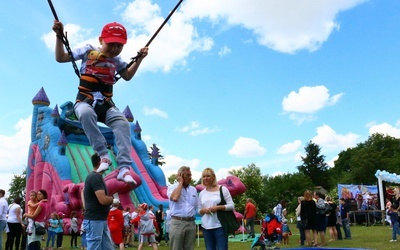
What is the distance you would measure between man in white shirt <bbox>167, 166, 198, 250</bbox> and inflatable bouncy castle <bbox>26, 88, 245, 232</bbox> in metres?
11.5

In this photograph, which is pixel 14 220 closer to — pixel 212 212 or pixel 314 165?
pixel 212 212

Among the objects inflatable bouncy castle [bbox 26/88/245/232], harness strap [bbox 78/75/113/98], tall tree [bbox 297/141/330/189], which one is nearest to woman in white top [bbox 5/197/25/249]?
harness strap [bbox 78/75/113/98]

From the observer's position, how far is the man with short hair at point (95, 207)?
177 inches

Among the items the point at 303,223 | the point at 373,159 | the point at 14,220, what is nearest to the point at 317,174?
the point at 373,159

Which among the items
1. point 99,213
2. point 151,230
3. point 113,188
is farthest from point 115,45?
point 113,188

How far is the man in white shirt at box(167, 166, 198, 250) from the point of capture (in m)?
5.95

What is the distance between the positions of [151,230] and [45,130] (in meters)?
10.7

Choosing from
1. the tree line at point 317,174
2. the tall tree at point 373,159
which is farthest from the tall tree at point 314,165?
the tall tree at point 373,159

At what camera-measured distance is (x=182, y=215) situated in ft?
19.6

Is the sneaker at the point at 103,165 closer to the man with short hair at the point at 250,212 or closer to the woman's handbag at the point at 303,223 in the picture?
the woman's handbag at the point at 303,223

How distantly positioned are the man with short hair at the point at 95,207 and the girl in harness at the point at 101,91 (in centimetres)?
37

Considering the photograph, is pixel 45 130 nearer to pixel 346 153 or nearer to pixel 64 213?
pixel 64 213

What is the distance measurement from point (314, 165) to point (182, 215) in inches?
2721

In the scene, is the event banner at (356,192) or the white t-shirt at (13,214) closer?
the white t-shirt at (13,214)
